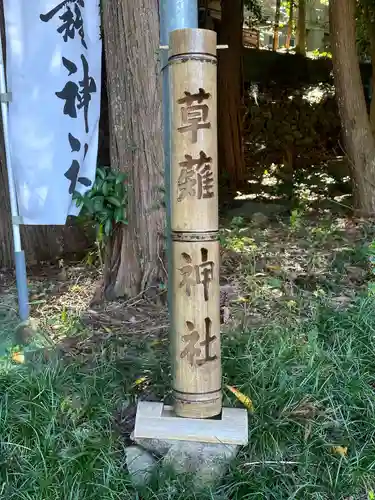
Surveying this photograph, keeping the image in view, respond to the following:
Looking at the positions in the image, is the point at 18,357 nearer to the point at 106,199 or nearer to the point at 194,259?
the point at 106,199

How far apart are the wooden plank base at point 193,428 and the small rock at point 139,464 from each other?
0.13m

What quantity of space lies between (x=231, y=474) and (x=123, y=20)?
10.0ft

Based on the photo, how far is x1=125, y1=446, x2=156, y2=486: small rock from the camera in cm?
240

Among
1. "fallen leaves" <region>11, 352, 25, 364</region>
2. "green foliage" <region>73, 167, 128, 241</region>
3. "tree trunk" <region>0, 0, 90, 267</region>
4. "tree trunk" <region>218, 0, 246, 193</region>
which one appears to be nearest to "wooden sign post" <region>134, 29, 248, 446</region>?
"fallen leaves" <region>11, 352, 25, 364</region>

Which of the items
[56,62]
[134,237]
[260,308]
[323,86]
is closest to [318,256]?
[260,308]

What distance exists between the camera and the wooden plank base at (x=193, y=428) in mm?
2260

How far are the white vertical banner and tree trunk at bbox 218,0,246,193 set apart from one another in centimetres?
575

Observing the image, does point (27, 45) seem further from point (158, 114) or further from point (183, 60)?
point (183, 60)

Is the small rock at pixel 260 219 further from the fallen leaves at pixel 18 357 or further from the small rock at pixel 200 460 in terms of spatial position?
the small rock at pixel 200 460

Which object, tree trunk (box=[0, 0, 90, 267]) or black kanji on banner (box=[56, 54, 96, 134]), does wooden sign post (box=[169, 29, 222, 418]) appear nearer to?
black kanji on banner (box=[56, 54, 96, 134])

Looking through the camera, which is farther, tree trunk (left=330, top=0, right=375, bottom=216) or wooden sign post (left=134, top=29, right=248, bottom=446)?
tree trunk (left=330, top=0, right=375, bottom=216)

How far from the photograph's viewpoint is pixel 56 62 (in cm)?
346

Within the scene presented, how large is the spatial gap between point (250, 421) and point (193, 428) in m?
0.43

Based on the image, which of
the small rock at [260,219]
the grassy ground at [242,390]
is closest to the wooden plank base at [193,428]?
the grassy ground at [242,390]
